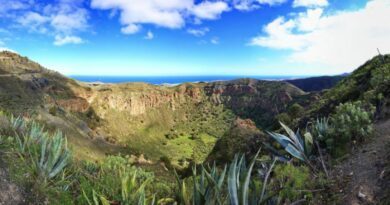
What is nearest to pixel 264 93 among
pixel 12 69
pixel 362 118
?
pixel 12 69

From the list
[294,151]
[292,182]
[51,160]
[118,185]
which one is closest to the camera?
[118,185]

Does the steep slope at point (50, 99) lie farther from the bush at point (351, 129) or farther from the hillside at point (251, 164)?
the bush at point (351, 129)

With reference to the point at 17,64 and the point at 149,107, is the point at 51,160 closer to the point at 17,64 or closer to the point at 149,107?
the point at 17,64

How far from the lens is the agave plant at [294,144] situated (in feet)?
22.5

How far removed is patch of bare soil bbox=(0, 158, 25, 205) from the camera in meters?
5.19

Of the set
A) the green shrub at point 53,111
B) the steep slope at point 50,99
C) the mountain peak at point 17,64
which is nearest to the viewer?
the steep slope at point 50,99

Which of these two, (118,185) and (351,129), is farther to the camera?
(351,129)

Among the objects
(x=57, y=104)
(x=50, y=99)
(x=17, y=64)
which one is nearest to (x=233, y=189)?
(x=50, y=99)

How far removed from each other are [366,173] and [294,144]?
4.63 feet

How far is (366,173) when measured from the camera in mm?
5977

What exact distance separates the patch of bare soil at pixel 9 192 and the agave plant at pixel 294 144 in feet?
14.1

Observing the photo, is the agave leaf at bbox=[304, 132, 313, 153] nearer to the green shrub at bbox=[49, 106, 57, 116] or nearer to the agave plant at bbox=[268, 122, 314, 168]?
the agave plant at bbox=[268, 122, 314, 168]

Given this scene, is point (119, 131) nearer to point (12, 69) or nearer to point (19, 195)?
point (12, 69)

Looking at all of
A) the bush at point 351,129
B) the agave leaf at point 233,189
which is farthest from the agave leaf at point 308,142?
the agave leaf at point 233,189
